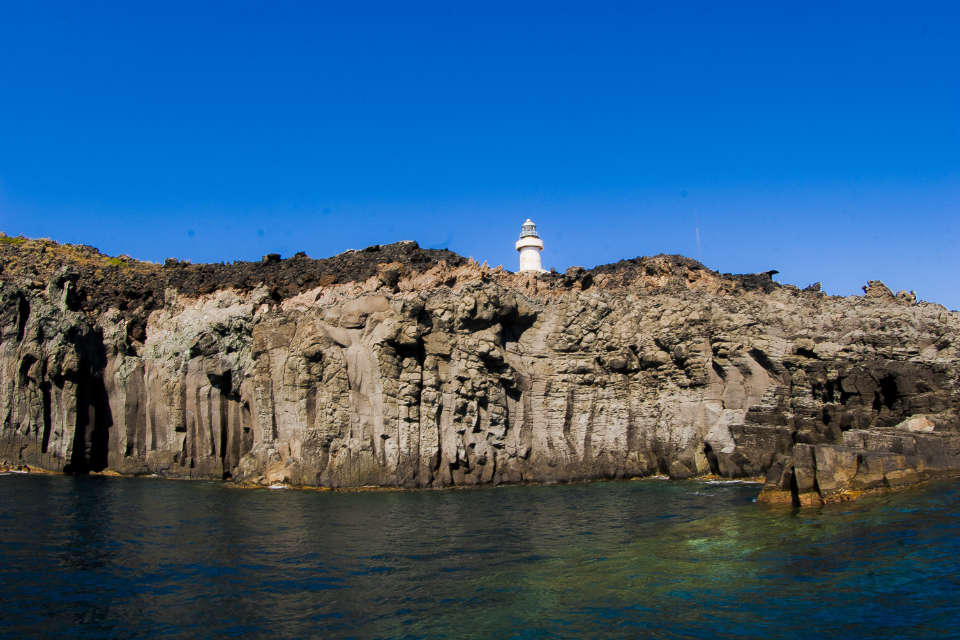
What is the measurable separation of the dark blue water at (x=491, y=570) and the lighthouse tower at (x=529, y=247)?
40.7 m

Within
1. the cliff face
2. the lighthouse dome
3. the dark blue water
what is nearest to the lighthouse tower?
the lighthouse dome

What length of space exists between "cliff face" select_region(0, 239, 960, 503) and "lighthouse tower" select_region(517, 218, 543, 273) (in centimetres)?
1927

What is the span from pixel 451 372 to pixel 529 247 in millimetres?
30540

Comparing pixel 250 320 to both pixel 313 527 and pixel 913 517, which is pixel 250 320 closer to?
pixel 313 527

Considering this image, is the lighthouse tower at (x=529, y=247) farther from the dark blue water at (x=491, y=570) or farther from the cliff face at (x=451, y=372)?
the dark blue water at (x=491, y=570)

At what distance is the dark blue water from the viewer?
17281 mm

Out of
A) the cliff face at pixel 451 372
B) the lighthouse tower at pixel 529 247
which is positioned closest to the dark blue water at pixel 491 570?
the cliff face at pixel 451 372

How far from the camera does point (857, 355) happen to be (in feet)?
148

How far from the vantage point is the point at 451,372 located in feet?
149

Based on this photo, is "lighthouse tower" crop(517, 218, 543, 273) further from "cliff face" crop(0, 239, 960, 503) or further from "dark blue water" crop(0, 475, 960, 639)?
"dark blue water" crop(0, 475, 960, 639)

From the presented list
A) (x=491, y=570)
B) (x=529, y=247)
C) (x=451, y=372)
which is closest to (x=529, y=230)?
(x=529, y=247)

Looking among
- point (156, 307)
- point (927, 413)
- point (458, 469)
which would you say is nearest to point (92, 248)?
point (156, 307)

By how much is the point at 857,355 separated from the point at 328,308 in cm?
3263

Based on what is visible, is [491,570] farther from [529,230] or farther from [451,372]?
[529,230]
